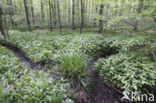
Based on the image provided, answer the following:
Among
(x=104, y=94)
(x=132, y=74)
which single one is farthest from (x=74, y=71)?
(x=132, y=74)

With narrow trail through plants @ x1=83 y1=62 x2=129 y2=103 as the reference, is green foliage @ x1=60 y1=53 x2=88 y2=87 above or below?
above

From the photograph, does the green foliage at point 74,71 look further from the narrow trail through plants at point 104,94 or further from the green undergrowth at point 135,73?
the green undergrowth at point 135,73

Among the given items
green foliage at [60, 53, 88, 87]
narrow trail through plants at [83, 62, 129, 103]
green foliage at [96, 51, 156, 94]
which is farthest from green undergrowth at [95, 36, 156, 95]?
green foliage at [60, 53, 88, 87]

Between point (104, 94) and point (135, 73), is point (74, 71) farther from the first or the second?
point (135, 73)

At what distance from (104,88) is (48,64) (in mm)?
2754

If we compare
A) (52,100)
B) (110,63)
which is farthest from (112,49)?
(52,100)

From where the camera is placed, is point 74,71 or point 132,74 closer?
point 132,74

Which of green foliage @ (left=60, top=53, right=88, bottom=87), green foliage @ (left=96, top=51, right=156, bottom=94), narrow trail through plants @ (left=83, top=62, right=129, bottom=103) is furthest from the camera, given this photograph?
green foliage @ (left=60, top=53, right=88, bottom=87)

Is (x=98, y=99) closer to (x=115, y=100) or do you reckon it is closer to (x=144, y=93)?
(x=115, y=100)

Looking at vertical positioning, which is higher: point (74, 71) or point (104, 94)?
point (74, 71)

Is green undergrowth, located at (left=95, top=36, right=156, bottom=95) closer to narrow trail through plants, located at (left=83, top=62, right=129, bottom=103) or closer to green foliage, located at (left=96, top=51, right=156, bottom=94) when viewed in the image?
green foliage, located at (left=96, top=51, right=156, bottom=94)

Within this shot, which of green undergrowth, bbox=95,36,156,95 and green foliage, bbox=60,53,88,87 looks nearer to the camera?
green undergrowth, bbox=95,36,156,95

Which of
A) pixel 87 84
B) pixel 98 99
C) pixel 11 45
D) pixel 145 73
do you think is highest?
pixel 11 45

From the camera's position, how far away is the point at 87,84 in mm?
3037
